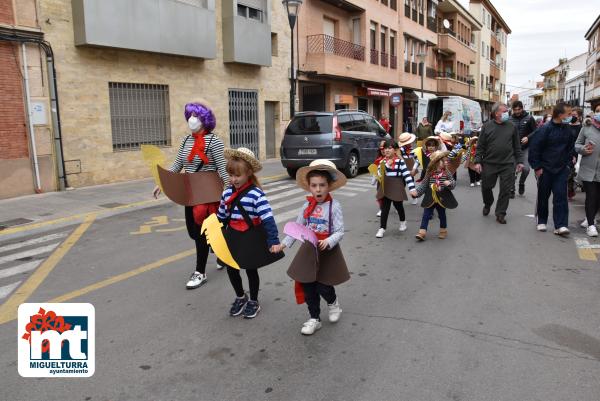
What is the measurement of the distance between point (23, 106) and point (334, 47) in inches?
583

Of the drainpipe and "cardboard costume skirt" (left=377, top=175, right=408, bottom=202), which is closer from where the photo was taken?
"cardboard costume skirt" (left=377, top=175, right=408, bottom=202)

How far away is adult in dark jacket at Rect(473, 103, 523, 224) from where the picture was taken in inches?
307

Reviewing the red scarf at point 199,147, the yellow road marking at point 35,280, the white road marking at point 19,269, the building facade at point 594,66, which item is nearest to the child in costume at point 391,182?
the red scarf at point 199,147

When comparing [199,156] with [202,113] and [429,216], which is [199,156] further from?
[429,216]

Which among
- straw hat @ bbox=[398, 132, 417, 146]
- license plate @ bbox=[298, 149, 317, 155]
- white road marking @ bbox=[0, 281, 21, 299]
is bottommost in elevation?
white road marking @ bbox=[0, 281, 21, 299]

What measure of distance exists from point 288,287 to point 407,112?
3279 cm

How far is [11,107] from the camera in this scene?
35.3 feet

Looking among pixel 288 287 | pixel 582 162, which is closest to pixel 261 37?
pixel 582 162

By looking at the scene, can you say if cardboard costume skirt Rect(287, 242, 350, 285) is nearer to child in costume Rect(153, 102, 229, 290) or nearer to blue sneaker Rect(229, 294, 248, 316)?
blue sneaker Rect(229, 294, 248, 316)

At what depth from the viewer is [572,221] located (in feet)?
25.8

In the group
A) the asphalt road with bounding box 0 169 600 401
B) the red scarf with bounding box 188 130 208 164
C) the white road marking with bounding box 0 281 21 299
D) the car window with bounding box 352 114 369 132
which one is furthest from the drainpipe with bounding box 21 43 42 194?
the car window with bounding box 352 114 369 132

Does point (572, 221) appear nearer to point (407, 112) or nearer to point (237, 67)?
point (237, 67)

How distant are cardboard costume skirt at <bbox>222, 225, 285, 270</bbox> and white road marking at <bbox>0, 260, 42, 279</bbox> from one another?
10.5 ft

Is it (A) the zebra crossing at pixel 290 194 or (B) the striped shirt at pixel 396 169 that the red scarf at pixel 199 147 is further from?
(A) the zebra crossing at pixel 290 194
